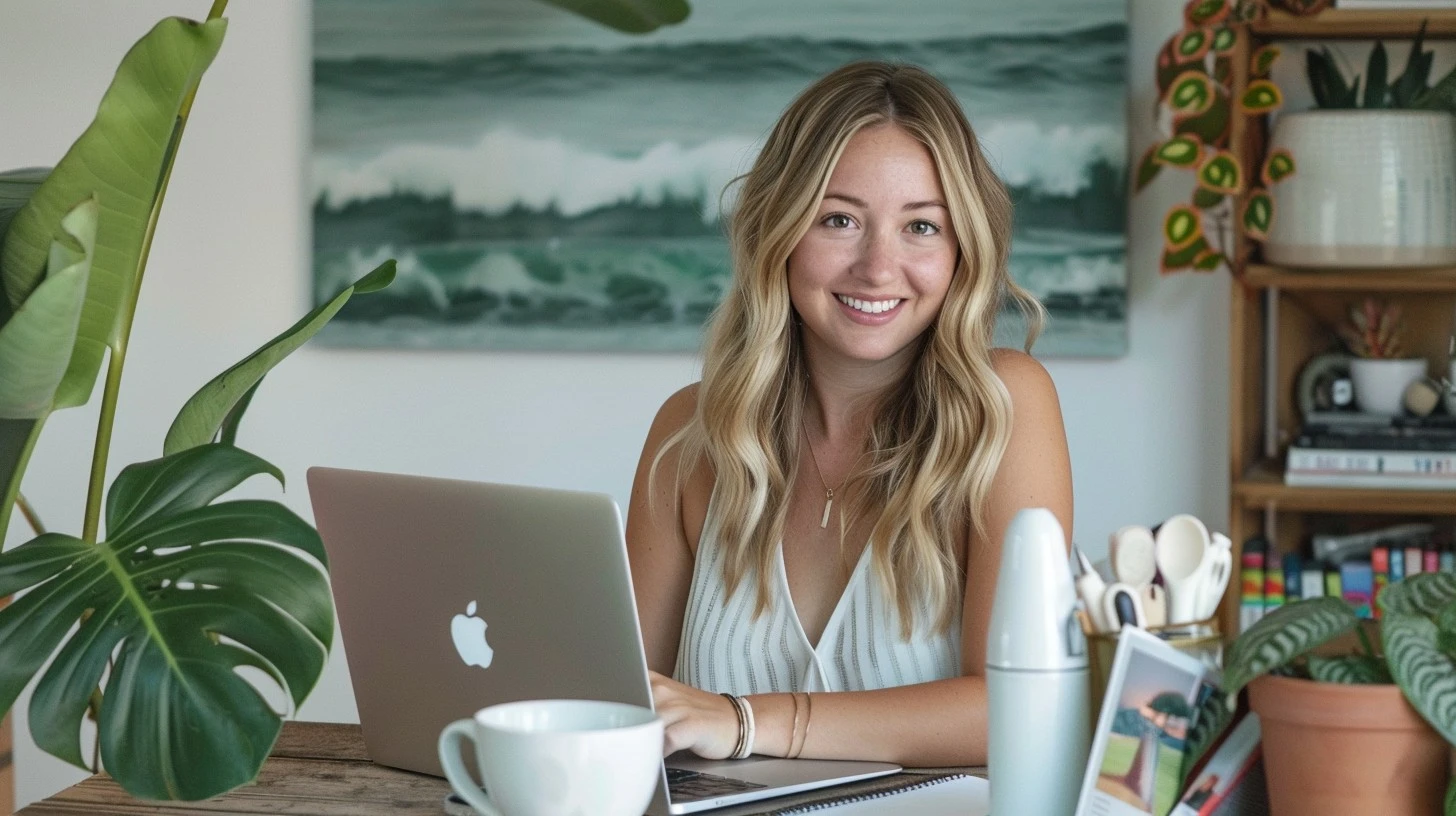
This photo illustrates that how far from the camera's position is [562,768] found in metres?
0.95

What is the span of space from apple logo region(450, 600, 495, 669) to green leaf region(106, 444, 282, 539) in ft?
0.95

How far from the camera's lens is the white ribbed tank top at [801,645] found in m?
1.73

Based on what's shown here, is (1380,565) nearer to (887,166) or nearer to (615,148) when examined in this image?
(887,166)

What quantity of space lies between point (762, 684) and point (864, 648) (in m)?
0.13

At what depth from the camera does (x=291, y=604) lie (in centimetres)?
124

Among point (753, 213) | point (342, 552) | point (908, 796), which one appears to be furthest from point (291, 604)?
point (753, 213)

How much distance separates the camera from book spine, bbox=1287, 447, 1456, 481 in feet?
8.09

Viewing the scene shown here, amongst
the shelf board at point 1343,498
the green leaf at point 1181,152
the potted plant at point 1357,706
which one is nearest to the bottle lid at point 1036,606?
the potted plant at point 1357,706

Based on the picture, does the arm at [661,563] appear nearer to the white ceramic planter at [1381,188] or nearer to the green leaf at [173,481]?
the green leaf at [173,481]

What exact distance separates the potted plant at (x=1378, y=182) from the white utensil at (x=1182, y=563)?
5.45 feet

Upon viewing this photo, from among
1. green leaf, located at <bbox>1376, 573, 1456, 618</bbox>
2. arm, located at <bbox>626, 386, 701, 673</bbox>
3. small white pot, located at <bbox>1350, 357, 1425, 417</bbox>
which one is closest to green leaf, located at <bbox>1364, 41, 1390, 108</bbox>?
small white pot, located at <bbox>1350, 357, 1425, 417</bbox>

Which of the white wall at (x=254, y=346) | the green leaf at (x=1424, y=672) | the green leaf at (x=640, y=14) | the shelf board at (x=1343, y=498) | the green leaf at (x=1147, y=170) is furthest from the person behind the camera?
the white wall at (x=254, y=346)

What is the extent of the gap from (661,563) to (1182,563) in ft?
3.27

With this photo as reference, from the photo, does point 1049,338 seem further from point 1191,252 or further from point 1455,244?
point 1455,244
